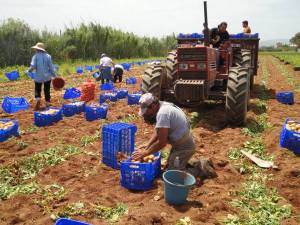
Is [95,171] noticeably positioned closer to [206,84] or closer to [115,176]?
[115,176]

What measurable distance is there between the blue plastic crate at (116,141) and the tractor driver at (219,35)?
16.9ft

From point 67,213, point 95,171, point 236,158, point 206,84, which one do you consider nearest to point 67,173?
point 95,171

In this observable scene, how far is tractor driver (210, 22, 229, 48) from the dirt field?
2180mm

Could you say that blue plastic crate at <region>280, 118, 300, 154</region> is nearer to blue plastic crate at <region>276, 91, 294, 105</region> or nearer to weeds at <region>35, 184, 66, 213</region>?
weeds at <region>35, 184, 66, 213</region>

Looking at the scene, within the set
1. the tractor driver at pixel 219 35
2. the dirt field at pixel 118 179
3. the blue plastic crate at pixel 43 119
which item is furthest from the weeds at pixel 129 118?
the tractor driver at pixel 219 35

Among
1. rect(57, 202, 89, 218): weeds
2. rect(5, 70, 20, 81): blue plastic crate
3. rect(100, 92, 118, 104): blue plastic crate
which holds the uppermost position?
rect(5, 70, 20, 81): blue plastic crate

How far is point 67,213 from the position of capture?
14.6 ft

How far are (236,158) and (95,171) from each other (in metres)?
2.61

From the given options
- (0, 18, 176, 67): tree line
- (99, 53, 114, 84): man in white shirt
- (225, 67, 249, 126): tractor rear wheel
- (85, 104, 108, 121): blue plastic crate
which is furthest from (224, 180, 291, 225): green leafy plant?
(0, 18, 176, 67): tree line

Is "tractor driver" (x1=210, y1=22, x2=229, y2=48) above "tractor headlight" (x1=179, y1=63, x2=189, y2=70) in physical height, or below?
above

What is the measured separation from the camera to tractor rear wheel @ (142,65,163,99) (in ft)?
30.1

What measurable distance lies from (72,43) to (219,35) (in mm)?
23127

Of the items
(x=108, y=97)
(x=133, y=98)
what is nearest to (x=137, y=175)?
(x=133, y=98)

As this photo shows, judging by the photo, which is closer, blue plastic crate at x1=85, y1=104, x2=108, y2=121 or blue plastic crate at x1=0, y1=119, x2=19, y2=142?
blue plastic crate at x1=0, y1=119, x2=19, y2=142
